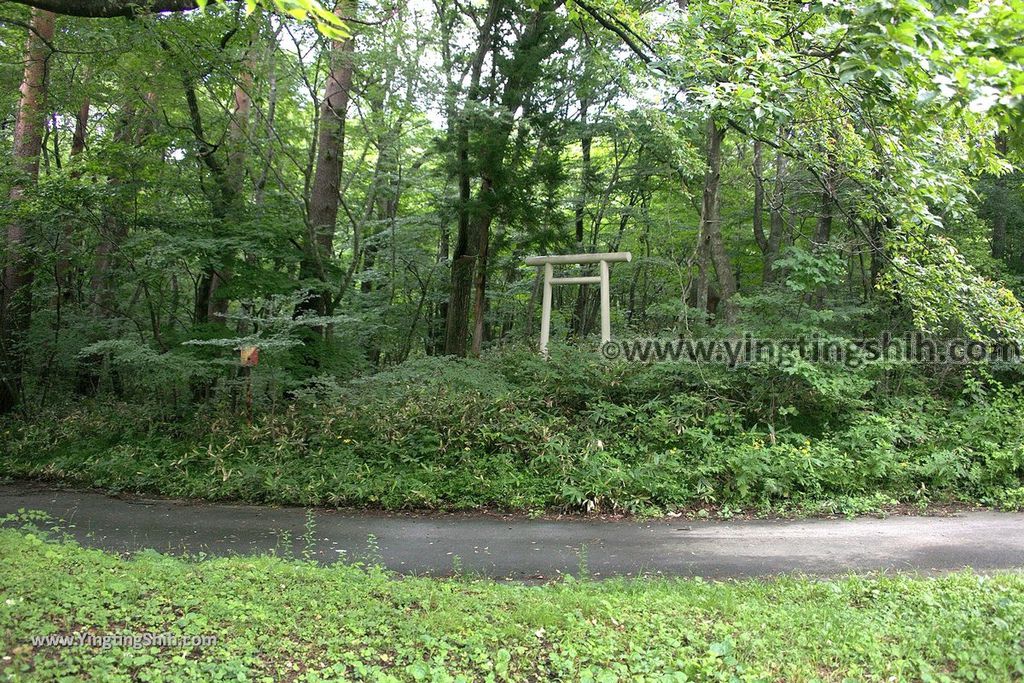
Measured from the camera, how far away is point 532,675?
3.11 meters

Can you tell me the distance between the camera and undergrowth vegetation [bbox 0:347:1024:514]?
23.7ft

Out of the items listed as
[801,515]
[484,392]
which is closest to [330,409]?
[484,392]

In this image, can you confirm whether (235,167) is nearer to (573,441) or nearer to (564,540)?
(573,441)

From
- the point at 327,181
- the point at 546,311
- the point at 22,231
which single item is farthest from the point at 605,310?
the point at 22,231

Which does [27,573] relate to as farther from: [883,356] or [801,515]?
[883,356]

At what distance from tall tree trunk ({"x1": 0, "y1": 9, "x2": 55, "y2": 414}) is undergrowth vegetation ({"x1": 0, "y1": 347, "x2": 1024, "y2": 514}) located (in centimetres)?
164

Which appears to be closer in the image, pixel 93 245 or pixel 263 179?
pixel 93 245

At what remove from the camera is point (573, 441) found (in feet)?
26.2

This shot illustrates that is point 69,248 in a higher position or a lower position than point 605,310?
higher

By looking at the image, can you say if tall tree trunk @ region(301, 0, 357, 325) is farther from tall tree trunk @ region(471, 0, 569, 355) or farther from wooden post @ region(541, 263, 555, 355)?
wooden post @ region(541, 263, 555, 355)

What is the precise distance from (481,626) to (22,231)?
10.8 metres

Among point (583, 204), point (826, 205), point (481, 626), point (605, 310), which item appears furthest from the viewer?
point (583, 204)

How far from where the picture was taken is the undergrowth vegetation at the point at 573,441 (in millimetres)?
7234

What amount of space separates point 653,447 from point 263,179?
8608mm
